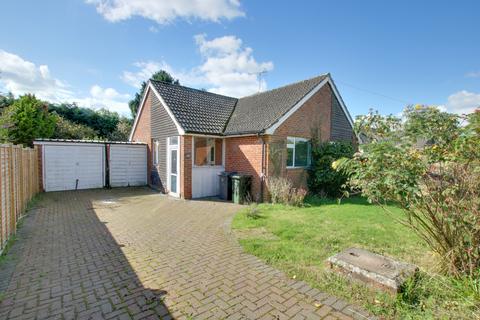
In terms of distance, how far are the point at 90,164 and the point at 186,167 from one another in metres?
6.85

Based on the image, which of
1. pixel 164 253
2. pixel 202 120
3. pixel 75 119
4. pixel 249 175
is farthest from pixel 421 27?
pixel 75 119

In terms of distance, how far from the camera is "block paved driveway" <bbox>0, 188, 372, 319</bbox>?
118 inches

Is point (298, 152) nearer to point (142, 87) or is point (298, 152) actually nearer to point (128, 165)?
point (128, 165)

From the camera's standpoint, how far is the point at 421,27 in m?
10.0

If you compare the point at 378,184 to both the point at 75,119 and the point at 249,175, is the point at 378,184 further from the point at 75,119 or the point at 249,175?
the point at 75,119

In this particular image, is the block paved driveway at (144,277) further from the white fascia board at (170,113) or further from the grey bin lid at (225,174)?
the white fascia board at (170,113)

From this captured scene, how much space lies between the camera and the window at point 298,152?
11.1m

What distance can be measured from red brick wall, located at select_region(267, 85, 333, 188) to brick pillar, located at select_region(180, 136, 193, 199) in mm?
3693

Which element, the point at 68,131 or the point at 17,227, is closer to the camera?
the point at 17,227

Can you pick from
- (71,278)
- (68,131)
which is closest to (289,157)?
(71,278)

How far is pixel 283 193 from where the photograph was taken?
9.52 metres

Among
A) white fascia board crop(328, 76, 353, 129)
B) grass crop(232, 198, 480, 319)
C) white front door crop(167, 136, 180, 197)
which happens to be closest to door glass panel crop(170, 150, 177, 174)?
white front door crop(167, 136, 180, 197)

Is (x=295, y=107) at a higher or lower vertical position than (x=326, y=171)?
higher

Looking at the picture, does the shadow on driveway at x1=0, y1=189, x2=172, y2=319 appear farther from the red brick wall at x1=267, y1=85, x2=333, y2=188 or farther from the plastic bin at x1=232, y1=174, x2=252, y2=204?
the red brick wall at x1=267, y1=85, x2=333, y2=188
